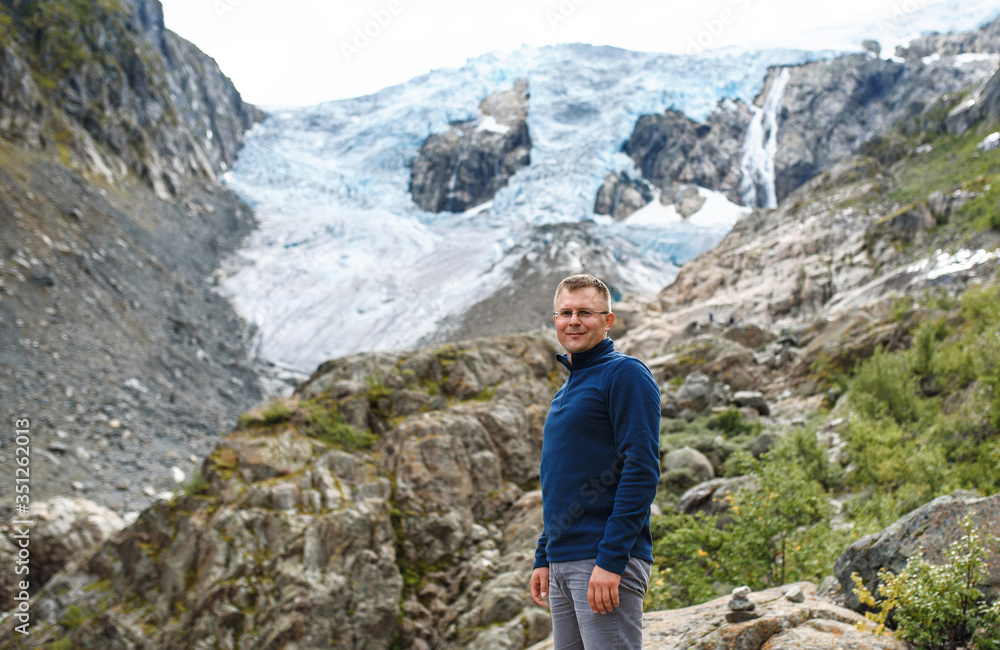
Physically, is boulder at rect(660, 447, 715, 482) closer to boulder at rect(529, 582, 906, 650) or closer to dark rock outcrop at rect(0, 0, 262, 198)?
boulder at rect(529, 582, 906, 650)

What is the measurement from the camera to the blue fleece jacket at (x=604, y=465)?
2162 mm

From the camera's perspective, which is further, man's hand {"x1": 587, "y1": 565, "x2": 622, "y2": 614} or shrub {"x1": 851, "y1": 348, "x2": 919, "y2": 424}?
shrub {"x1": 851, "y1": 348, "x2": 919, "y2": 424}

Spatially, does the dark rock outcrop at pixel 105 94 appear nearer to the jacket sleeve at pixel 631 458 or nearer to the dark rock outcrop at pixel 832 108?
the jacket sleeve at pixel 631 458

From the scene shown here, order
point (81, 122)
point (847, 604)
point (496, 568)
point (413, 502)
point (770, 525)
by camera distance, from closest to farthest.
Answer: point (847, 604)
point (770, 525)
point (496, 568)
point (413, 502)
point (81, 122)

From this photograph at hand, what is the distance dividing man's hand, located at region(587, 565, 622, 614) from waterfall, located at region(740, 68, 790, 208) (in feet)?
253

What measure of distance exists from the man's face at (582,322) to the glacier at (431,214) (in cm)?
3599

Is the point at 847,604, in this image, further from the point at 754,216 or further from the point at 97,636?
the point at 754,216

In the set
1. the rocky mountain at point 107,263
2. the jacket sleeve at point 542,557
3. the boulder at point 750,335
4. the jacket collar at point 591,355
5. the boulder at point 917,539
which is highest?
the rocky mountain at point 107,263

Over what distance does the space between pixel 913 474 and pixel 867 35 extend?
102714 millimetres

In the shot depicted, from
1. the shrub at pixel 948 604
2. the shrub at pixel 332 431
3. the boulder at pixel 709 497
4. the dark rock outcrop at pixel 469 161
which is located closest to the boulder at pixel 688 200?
the dark rock outcrop at pixel 469 161

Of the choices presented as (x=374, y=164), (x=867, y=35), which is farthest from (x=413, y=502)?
(x=867, y=35)

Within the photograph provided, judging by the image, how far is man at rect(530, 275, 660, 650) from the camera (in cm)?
216

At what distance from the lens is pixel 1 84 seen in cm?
3231

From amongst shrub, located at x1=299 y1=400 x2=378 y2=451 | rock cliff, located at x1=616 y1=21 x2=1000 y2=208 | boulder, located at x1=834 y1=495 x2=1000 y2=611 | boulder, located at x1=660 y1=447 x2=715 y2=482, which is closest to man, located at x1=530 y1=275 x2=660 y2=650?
boulder, located at x1=834 y1=495 x2=1000 y2=611
